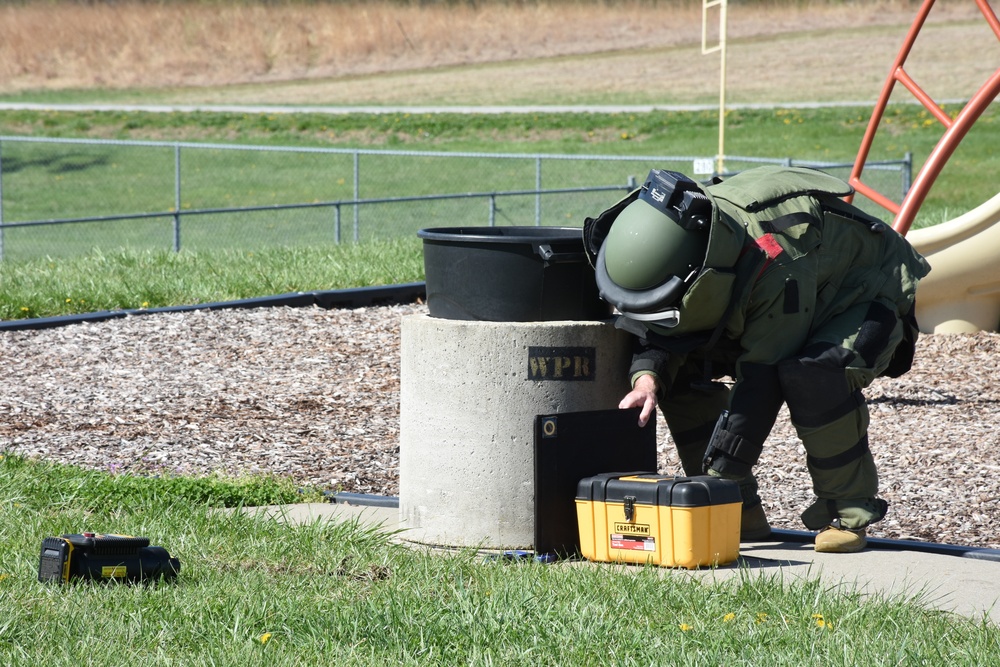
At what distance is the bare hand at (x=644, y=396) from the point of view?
4320 millimetres

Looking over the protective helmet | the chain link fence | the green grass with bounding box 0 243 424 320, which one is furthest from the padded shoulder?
the chain link fence

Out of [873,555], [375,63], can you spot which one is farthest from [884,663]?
[375,63]

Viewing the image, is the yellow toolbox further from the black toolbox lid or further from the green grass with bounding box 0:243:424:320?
the green grass with bounding box 0:243:424:320

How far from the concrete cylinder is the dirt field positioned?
1351 inches

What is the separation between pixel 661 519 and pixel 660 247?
2.77 ft

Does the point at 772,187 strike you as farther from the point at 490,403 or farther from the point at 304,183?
the point at 304,183

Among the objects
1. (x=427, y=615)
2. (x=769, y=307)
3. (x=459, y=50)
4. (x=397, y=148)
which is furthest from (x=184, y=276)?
(x=459, y=50)

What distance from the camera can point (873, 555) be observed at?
14.6 feet

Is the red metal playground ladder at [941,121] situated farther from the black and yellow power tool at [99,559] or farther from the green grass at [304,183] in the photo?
the black and yellow power tool at [99,559]

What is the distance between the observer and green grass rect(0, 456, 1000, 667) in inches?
127

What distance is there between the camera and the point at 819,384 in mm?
4258

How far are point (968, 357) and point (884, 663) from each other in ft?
18.3

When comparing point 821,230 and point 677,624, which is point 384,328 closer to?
point 821,230

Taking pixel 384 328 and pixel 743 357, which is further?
pixel 384 328
